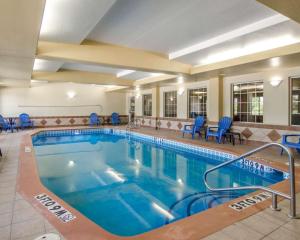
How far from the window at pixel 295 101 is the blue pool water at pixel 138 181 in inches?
85.2

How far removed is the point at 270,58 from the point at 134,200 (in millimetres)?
3973

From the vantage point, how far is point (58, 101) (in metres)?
12.2

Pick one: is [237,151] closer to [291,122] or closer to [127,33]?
[291,122]

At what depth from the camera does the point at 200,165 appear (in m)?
5.14

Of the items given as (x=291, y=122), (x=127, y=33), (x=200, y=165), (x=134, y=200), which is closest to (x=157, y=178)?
(x=134, y=200)

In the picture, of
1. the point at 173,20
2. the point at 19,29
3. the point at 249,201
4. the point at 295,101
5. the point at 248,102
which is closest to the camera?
the point at 249,201

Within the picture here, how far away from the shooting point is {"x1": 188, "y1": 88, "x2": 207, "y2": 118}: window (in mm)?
8672

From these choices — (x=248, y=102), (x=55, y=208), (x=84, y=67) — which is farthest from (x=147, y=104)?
(x=55, y=208)

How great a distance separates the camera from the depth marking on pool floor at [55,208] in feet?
6.98

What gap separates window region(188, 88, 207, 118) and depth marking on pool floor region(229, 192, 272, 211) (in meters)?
6.17

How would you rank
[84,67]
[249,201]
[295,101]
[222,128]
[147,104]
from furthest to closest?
[147,104]
[84,67]
[222,128]
[295,101]
[249,201]

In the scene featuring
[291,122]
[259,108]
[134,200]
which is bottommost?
[134,200]

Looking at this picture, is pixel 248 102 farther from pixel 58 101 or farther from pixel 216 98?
pixel 58 101

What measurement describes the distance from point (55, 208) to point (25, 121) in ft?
32.8
